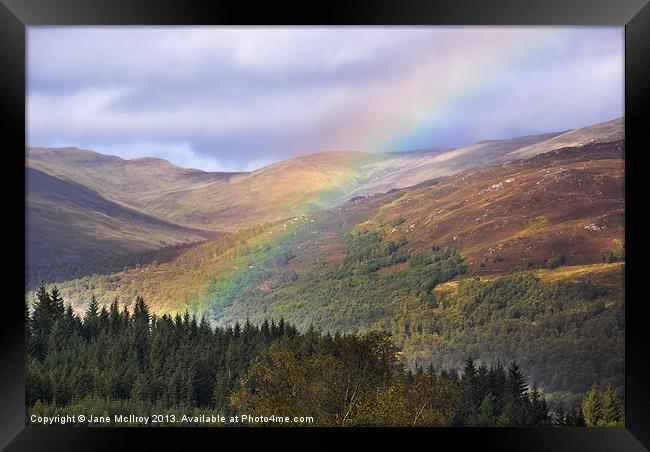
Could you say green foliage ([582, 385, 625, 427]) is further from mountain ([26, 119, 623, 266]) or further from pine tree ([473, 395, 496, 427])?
mountain ([26, 119, 623, 266])

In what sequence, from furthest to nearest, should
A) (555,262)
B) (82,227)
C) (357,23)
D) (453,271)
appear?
(453,271) → (82,227) → (555,262) → (357,23)

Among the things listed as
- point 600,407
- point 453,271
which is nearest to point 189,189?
point 453,271

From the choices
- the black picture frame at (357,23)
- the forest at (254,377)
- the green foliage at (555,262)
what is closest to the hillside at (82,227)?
the forest at (254,377)

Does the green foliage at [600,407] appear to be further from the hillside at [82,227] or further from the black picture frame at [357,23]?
the hillside at [82,227]

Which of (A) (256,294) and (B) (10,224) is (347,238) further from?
(B) (10,224)

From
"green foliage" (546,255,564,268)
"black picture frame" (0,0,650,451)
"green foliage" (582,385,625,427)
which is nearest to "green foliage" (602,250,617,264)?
"green foliage" (546,255,564,268)

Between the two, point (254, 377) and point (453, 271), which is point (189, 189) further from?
point (453, 271)
